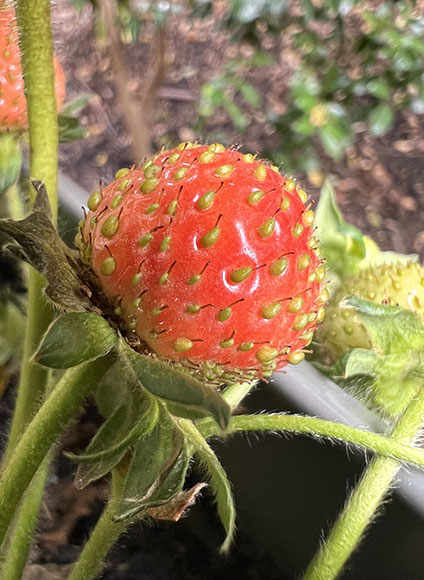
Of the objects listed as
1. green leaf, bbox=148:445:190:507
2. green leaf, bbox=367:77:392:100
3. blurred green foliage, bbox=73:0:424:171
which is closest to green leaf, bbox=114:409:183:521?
green leaf, bbox=148:445:190:507

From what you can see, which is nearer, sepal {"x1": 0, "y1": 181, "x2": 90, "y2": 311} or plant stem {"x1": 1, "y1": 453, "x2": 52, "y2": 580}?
sepal {"x1": 0, "y1": 181, "x2": 90, "y2": 311}

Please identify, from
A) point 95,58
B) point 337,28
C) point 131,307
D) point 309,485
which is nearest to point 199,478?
point 309,485

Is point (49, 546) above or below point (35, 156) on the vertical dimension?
below

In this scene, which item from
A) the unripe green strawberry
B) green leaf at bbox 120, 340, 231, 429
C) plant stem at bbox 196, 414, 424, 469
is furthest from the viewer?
the unripe green strawberry

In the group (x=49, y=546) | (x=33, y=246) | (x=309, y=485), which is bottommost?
(x=49, y=546)

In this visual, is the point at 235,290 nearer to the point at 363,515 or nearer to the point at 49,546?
the point at 363,515

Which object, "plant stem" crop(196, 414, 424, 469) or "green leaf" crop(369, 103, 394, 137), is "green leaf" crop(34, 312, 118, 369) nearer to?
"plant stem" crop(196, 414, 424, 469)

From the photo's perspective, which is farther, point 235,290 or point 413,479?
point 413,479

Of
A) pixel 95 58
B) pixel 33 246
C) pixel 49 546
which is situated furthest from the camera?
pixel 95 58
